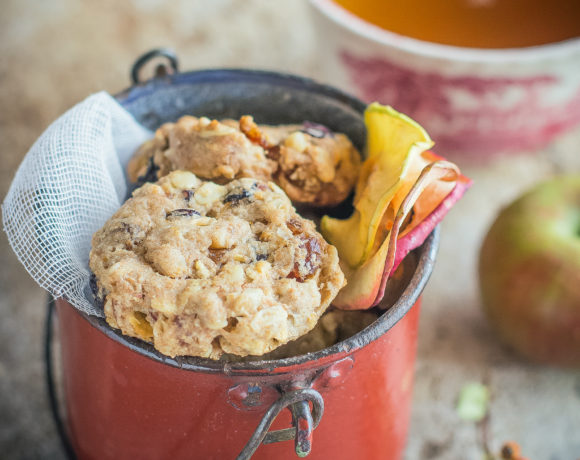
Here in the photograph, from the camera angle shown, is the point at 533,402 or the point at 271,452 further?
the point at 533,402

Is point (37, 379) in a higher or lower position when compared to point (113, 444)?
lower

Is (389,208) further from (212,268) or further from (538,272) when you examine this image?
(538,272)

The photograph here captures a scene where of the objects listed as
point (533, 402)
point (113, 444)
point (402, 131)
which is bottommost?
point (533, 402)

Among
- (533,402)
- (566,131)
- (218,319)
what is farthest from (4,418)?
(566,131)

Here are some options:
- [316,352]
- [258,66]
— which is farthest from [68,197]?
[258,66]

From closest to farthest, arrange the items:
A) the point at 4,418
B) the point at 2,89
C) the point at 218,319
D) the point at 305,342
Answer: the point at 218,319
the point at 305,342
the point at 4,418
the point at 2,89

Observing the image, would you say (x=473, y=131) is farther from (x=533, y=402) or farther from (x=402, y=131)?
(x=402, y=131)
